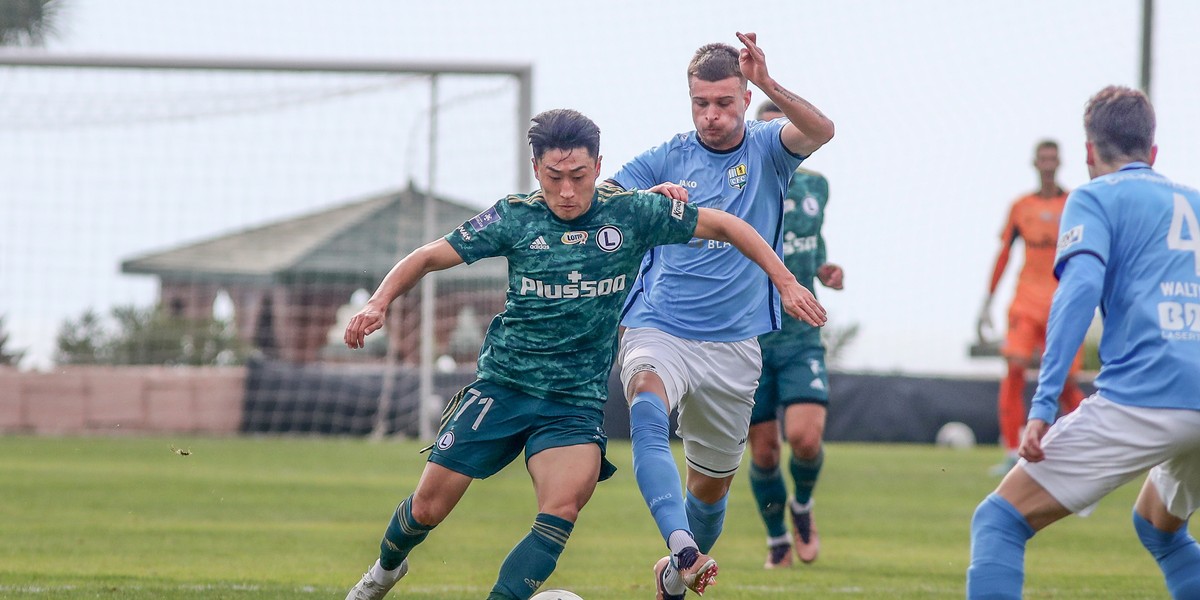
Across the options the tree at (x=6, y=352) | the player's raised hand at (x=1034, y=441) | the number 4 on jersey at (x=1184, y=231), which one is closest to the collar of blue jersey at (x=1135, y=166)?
the number 4 on jersey at (x=1184, y=231)

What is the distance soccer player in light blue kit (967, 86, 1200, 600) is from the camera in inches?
178

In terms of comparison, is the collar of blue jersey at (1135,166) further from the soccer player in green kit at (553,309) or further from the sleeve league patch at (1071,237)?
the soccer player in green kit at (553,309)

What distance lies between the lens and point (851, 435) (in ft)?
73.2

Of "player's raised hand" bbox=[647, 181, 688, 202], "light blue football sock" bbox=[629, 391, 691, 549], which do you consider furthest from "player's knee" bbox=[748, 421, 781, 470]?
"player's raised hand" bbox=[647, 181, 688, 202]

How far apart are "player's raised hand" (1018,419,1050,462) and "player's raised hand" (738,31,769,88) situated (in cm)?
188

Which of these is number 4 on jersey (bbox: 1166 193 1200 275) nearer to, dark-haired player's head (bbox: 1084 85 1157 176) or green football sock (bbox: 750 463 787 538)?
dark-haired player's head (bbox: 1084 85 1157 176)

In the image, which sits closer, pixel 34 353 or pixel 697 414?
pixel 697 414

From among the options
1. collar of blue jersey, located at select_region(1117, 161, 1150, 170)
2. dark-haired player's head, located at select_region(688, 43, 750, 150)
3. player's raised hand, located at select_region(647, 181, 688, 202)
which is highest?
dark-haired player's head, located at select_region(688, 43, 750, 150)

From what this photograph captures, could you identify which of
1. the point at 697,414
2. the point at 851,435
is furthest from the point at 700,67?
the point at 851,435

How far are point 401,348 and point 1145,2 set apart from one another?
37.2 ft

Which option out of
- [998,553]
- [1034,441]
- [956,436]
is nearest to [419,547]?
[998,553]

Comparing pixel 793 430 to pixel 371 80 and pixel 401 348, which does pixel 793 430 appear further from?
pixel 401 348

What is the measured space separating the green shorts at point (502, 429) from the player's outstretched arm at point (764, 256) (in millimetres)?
830

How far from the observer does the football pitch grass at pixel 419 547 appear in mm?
6988
